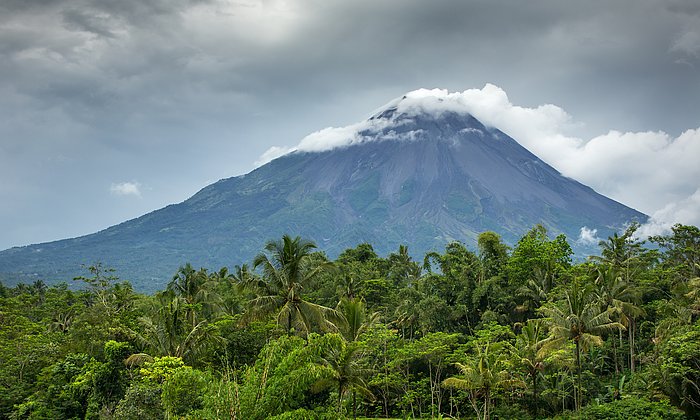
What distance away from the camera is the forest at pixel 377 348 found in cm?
1706

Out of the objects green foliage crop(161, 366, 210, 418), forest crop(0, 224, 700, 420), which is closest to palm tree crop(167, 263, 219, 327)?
forest crop(0, 224, 700, 420)

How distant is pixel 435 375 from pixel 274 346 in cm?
1963

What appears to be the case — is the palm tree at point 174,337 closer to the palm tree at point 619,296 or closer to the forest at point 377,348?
the forest at point 377,348

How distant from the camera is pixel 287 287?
73.9 ft

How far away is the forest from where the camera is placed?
17.1 metres

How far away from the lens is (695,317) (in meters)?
30.8

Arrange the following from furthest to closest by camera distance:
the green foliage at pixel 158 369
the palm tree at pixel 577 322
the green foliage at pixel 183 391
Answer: the palm tree at pixel 577 322, the green foliage at pixel 158 369, the green foliage at pixel 183 391

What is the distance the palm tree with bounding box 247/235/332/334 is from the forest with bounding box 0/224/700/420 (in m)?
0.06

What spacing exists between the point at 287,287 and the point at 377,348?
9.53 meters

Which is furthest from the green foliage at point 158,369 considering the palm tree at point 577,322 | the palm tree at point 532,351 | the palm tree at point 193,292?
the palm tree at point 577,322

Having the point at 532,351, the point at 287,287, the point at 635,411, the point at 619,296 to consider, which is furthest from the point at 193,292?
the point at 619,296

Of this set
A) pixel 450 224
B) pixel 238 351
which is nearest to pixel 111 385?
pixel 238 351

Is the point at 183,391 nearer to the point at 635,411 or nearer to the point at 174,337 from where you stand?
the point at 174,337

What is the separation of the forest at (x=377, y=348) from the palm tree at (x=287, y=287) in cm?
6
